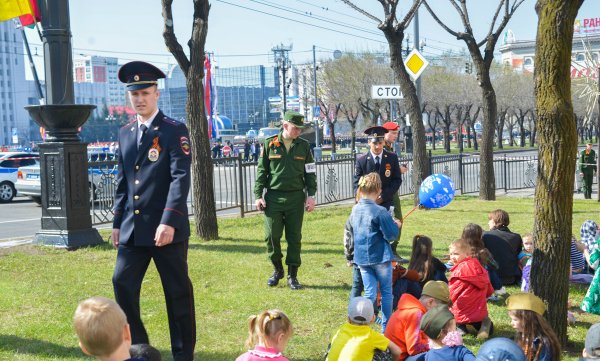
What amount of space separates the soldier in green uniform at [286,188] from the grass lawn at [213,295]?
1.77ft

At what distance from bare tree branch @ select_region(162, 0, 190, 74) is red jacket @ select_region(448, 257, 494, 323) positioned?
646cm

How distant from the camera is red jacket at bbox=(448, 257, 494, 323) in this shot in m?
6.89

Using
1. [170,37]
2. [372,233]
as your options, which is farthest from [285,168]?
[170,37]

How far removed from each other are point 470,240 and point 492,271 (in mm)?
582

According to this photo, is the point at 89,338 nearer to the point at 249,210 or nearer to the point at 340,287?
the point at 340,287

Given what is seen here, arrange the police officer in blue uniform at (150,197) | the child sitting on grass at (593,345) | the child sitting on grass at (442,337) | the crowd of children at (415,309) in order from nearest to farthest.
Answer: the crowd of children at (415,309)
the child sitting on grass at (593,345)
the child sitting on grass at (442,337)
the police officer in blue uniform at (150,197)

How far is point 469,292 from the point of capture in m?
7.03

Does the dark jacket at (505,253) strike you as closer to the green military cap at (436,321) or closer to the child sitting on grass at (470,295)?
the child sitting on grass at (470,295)

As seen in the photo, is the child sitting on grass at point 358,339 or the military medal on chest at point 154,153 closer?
the child sitting on grass at point 358,339

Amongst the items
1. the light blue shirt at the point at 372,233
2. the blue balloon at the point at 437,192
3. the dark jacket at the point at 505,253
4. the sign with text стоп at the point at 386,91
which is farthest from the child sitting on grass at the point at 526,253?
the sign with text стоп at the point at 386,91

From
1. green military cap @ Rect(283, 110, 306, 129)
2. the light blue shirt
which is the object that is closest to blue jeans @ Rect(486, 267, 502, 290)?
the light blue shirt

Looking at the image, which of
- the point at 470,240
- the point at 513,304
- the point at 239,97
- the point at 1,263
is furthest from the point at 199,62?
the point at 239,97

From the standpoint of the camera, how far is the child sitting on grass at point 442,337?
4.88 m

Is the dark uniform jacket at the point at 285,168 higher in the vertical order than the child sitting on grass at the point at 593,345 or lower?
higher
